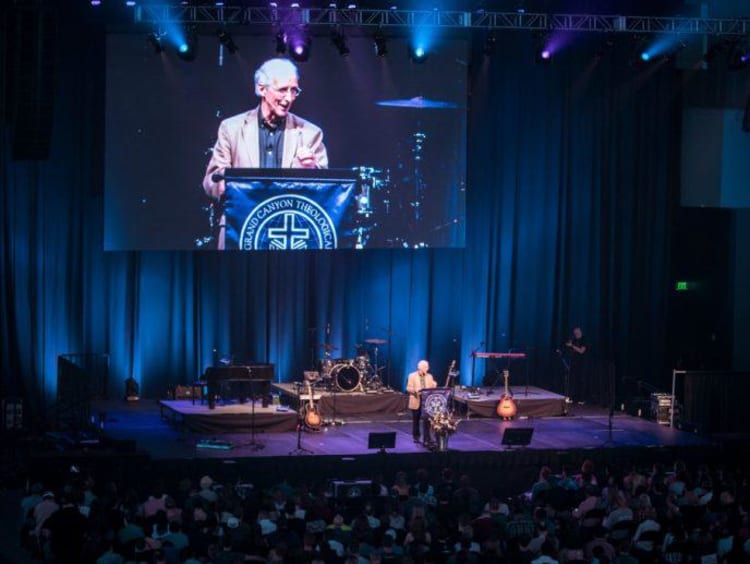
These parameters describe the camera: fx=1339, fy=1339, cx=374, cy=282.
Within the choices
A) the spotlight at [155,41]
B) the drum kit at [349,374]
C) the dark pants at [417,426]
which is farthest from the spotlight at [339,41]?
the dark pants at [417,426]

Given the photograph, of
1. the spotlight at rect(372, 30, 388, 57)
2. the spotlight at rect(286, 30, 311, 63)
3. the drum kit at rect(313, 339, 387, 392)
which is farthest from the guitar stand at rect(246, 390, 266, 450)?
the spotlight at rect(372, 30, 388, 57)

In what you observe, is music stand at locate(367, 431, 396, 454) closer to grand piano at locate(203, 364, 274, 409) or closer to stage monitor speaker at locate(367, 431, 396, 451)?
stage monitor speaker at locate(367, 431, 396, 451)

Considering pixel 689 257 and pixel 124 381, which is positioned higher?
pixel 689 257

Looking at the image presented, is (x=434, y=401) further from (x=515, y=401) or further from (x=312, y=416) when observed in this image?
(x=515, y=401)

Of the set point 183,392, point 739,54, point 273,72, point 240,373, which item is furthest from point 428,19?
point 183,392

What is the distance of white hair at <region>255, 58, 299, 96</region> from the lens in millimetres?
23469

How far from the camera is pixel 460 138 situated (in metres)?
24.6

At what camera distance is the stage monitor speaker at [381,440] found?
63.2ft

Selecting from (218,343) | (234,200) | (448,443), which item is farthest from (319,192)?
(448,443)

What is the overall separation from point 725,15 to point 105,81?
1162 centimetres

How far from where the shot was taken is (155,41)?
73.9 ft

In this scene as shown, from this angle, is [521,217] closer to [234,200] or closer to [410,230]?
[410,230]

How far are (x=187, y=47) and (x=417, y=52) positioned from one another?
404cm

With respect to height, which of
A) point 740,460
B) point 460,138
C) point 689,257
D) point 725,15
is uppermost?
point 725,15
